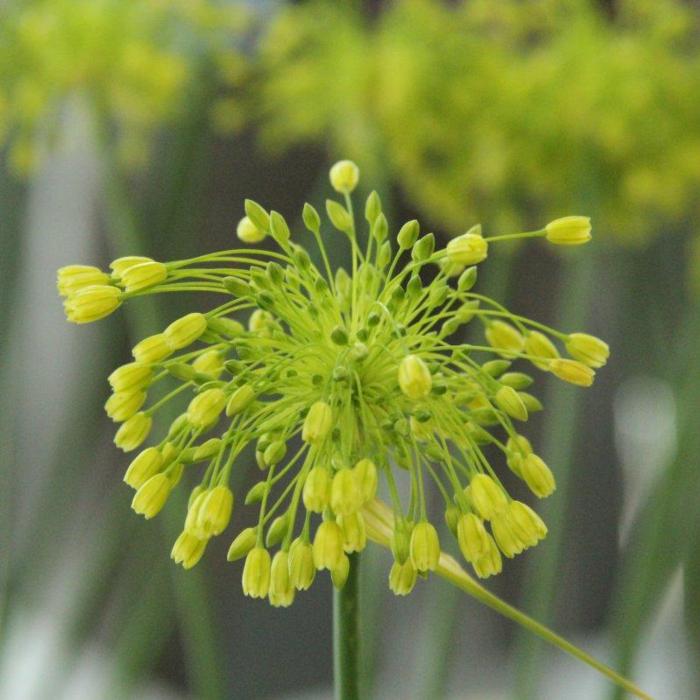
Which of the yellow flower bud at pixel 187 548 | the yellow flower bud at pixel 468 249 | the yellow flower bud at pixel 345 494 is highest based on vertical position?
the yellow flower bud at pixel 468 249

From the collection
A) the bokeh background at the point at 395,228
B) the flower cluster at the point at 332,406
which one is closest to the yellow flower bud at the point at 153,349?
the flower cluster at the point at 332,406

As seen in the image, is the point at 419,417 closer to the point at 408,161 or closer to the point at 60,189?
the point at 408,161

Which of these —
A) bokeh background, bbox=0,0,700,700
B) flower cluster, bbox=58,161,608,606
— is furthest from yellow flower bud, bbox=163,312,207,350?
bokeh background, bbox=0,0,700,700

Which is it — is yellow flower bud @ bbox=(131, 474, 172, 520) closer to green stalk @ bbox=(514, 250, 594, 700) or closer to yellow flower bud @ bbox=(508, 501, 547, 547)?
yellow flower bud @ bbox=(508, 501, 547, 547)

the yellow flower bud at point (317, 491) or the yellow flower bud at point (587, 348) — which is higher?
the yellow flower bud at point (587, 348)

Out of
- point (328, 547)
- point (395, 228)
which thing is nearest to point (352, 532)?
point (328, 547)

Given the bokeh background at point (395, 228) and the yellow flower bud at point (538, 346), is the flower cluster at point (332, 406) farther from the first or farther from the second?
the bokeh background at point (395, 228)

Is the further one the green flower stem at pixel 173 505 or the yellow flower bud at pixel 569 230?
the green flower stem at pixel 173 505
